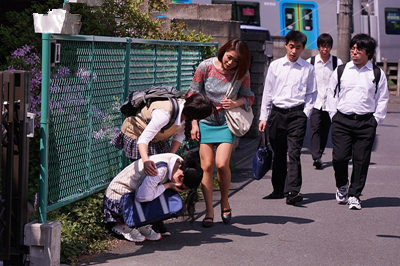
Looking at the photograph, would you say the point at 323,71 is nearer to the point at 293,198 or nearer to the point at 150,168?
the point at 293,198

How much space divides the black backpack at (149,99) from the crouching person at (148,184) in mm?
344

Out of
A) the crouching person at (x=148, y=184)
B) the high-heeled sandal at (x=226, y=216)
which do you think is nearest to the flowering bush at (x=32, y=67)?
the crouching person at (x=148, y=184)

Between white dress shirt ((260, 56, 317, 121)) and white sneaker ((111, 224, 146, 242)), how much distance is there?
2748mm

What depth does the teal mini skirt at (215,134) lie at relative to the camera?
8031mm

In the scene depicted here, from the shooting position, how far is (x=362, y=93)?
9.03 metres

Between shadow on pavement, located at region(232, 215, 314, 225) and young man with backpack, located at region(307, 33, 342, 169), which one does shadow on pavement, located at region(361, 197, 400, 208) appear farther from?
young man with backpack, located at region(307, 33, 342, 169)

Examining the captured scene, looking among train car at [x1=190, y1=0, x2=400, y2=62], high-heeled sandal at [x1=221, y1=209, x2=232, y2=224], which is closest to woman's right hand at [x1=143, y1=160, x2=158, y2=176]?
high-heeled sandal at [x1=221, y1=209, x2=232, y2=224]

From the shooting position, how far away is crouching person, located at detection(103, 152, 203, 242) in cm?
675

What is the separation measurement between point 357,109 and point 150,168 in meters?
3.23

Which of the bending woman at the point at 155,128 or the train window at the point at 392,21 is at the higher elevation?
the train window at the point at 392,21

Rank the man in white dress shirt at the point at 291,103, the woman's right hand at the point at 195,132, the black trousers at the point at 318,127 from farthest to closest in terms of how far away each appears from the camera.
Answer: the black trousers at the point at 318,127, the man in white dress shirt at the point at 291,103, the woman's right hand at the point at 195,132

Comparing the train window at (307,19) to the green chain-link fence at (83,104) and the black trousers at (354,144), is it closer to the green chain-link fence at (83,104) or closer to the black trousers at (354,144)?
the black trousers at (354,144)

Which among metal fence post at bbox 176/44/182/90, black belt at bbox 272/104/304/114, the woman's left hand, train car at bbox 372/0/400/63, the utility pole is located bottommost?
black belt at bbox 272/104/304/114

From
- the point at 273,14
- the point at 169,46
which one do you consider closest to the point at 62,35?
the point at 169,46
